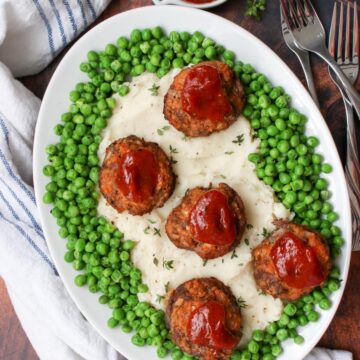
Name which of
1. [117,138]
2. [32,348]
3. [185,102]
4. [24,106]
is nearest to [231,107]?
[185,102]

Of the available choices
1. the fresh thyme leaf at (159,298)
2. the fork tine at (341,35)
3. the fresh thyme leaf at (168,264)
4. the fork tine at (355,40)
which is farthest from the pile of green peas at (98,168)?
the fork tine at (355,40)

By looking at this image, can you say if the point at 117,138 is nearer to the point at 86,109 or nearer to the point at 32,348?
the point at 86,109

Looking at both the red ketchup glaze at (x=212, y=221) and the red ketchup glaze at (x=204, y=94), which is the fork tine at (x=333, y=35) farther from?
the red ketchup glaze at (x=212, y=221)

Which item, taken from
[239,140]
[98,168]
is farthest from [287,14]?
[98,168]

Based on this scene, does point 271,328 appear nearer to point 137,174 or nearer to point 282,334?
point 282,334

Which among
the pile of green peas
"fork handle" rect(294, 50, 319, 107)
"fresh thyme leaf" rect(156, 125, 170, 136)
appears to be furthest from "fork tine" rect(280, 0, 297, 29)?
"fresh thyme leaf" rect(156, 125, 170, 136)

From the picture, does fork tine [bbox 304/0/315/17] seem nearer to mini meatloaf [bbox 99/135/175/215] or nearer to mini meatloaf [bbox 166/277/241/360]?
mini meatloaf [bbox 99/135/175/215]
